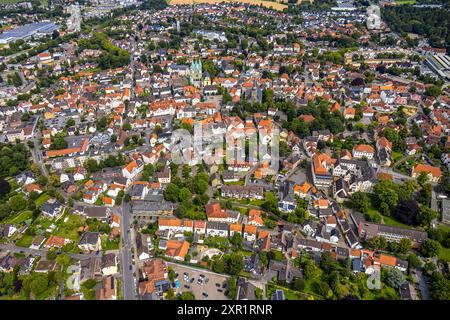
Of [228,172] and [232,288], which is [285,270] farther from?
[228,172]

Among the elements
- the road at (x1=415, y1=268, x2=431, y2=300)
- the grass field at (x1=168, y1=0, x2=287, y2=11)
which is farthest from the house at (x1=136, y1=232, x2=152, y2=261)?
the grass field at (x1=168, y1=0, x2=287, y2=11)

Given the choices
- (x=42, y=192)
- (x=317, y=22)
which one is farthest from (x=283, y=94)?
(x=317, y=22)

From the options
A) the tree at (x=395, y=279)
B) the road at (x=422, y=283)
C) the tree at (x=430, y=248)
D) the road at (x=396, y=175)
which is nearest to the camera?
the road at (x=422, y=283)

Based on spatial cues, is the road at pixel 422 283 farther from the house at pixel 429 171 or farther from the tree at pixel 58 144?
the tree at pixel 58 144

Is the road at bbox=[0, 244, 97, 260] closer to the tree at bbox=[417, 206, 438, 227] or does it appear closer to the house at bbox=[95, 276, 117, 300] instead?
the house at bbox=[95, 276, 117, 300]

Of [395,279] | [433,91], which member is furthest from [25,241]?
[433,91]

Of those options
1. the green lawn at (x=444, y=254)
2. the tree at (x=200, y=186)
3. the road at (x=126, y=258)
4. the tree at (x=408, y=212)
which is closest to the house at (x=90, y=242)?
the road at (x=126, y=258)

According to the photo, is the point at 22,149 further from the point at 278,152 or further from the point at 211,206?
the point at 278,152
